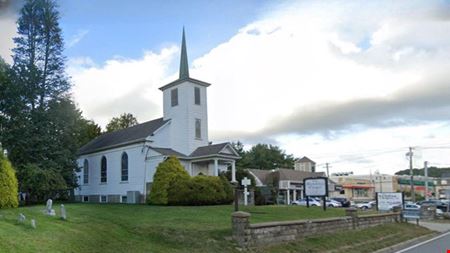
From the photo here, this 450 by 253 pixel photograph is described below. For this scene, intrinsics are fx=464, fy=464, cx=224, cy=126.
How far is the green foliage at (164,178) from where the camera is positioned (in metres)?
30.3

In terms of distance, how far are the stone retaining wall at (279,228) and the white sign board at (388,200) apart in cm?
1379

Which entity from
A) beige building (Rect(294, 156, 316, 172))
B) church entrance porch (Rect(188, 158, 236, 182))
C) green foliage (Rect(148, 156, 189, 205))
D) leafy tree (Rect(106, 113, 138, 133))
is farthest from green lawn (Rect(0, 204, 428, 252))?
beige building (Rect(294, 156, 316, 172))

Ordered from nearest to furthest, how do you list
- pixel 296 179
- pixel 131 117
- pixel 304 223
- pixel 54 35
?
pixel 304 223 < pixel 54 35 < pixel 131 117 < pixel 296 179

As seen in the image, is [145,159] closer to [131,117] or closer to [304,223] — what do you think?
[304,223]

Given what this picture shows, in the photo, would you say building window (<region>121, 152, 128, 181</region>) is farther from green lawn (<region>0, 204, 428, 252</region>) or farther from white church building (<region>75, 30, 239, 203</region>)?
green lawn (<region>0, 204, 428, 252</region>)

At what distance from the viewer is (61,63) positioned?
122 feet

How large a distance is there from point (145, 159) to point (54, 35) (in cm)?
1215

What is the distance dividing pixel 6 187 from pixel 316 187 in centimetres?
2025

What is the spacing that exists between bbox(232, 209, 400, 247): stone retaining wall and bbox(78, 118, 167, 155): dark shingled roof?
21241 mm

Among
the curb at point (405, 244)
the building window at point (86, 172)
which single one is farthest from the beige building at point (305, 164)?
the curb at point (405, 244)

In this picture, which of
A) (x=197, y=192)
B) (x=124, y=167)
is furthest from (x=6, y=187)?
(x=124, y=167)

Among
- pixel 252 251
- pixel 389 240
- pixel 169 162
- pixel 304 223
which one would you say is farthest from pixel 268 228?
pixel 169 162

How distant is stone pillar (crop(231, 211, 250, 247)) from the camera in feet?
44.4

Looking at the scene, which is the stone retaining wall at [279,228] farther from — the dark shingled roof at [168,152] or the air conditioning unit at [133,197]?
the air conditioning unit at [133,197]
